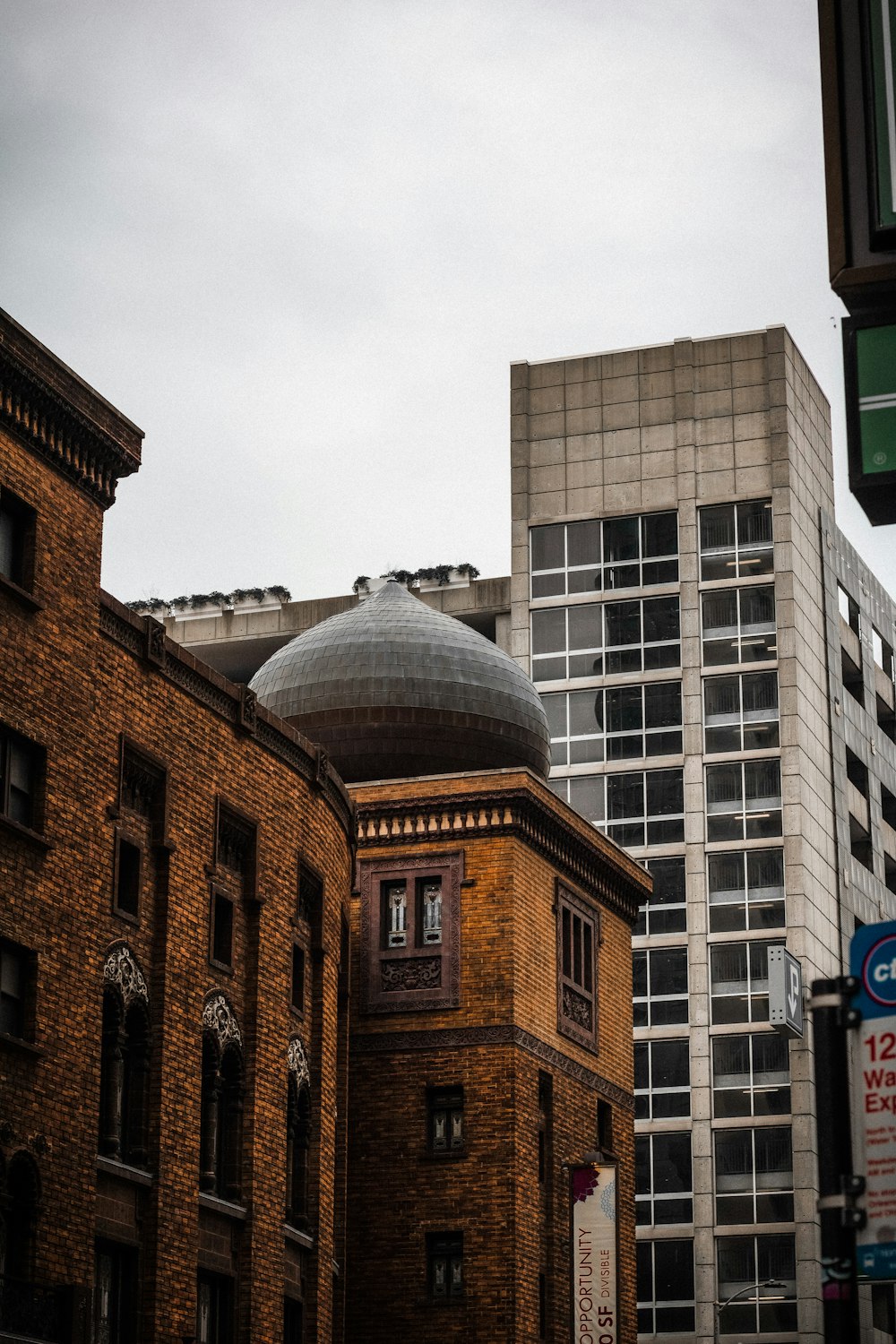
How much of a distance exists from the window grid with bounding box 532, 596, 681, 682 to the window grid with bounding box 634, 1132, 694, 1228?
1784 centimetres

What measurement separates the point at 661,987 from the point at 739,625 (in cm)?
1410

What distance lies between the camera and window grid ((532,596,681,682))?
90625mm

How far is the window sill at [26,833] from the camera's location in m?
28.7

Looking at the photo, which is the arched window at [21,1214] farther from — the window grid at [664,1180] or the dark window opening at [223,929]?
the window grid at [664,1180]

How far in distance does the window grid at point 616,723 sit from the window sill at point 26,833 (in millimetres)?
60620

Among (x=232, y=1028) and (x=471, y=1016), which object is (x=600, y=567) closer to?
(x=471, y=1016)

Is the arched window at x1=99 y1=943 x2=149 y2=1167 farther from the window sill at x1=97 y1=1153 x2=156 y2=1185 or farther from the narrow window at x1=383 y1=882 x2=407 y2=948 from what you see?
the narrow window at x1=383 y1=882 x2=407 y2=948

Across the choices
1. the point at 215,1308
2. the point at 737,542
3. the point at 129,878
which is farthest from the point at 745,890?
the point at 129,878

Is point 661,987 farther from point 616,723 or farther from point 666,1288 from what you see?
point 666,1288

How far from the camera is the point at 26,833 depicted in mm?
29188

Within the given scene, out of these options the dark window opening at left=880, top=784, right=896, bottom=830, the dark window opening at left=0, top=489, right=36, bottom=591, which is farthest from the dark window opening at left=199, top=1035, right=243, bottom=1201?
the dark window opening at left=880, top=784, right=896, bottom=830

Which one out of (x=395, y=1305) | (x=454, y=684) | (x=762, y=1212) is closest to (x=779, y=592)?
(x=762, y=1212)

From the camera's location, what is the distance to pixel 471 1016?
150 feet

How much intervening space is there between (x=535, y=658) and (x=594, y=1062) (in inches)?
1681
